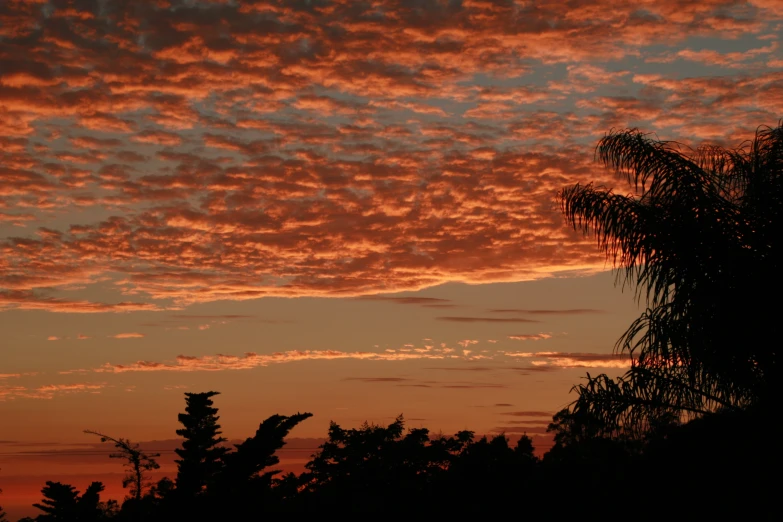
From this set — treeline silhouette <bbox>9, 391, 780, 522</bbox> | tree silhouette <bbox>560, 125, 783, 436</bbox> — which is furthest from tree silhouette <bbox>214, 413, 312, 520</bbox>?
tree silhouette <bbox>560, 125, 783, 436</bbox>

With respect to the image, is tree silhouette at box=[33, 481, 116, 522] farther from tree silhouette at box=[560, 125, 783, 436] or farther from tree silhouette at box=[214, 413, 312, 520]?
tree silhouette at box=[560, 125, 783, 436]

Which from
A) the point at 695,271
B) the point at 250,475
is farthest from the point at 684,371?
the point at 250,475

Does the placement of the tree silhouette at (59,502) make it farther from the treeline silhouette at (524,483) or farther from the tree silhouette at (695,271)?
the tree silhouette at (695,271)

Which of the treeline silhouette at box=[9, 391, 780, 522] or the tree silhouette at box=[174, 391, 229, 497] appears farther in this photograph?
the tree silhouette at box=[174, 391, 229, 497]

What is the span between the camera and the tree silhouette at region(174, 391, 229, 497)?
20578 mm

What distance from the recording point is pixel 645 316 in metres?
14.9

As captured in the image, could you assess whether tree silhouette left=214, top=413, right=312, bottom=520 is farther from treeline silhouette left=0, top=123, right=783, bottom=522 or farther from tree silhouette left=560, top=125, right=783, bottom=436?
tree silhouette left=560, top=125, right=783, bottom=436

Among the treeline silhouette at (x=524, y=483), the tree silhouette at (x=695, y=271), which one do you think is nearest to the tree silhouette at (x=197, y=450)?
the treeline silhouette at (x=524, y=483)

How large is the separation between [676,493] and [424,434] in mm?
28088

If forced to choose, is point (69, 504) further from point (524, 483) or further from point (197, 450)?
point (524, 483)

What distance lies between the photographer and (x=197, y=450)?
23.2 meters

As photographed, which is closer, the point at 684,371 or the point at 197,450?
the point at 684,371

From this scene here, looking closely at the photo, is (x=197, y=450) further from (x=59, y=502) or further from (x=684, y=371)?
(x=684, y=371)

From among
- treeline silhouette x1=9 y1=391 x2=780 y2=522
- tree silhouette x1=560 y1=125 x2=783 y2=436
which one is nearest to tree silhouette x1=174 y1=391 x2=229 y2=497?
treeline silhouette x1=9 y1=391 x2=780 y2=522
